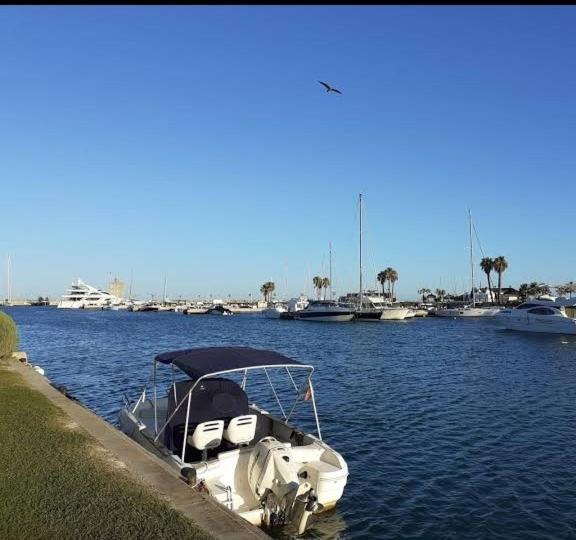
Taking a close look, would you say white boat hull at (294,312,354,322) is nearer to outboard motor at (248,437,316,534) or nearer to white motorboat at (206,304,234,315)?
white motorboat at (206,304,234,315)

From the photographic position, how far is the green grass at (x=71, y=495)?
6.62m

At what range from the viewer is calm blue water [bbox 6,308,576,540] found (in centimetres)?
1145

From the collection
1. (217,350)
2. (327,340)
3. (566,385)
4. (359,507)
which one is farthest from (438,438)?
(327,340)

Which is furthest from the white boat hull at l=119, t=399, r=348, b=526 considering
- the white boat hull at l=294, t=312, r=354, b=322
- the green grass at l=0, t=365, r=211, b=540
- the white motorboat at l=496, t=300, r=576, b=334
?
the white boat hull at l=294, t=312, r=354, b=322

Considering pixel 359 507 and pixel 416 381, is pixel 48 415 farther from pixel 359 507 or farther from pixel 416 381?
pixel 416 381

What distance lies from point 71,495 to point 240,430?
14.9ft

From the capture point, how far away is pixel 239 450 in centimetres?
1099

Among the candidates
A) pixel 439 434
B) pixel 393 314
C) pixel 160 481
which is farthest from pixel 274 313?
pixel 160 481

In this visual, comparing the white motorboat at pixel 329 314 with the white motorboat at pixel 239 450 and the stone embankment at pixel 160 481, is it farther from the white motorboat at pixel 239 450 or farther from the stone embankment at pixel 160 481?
the stone embankment at pixel 160 481

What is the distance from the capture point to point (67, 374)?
32.8 m

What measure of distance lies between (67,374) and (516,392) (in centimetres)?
2525

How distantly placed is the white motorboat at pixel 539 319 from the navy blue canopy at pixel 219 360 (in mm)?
63231

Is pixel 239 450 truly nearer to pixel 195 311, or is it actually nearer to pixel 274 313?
pixel 274 313

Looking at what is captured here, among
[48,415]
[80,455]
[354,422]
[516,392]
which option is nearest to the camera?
[80,455]
